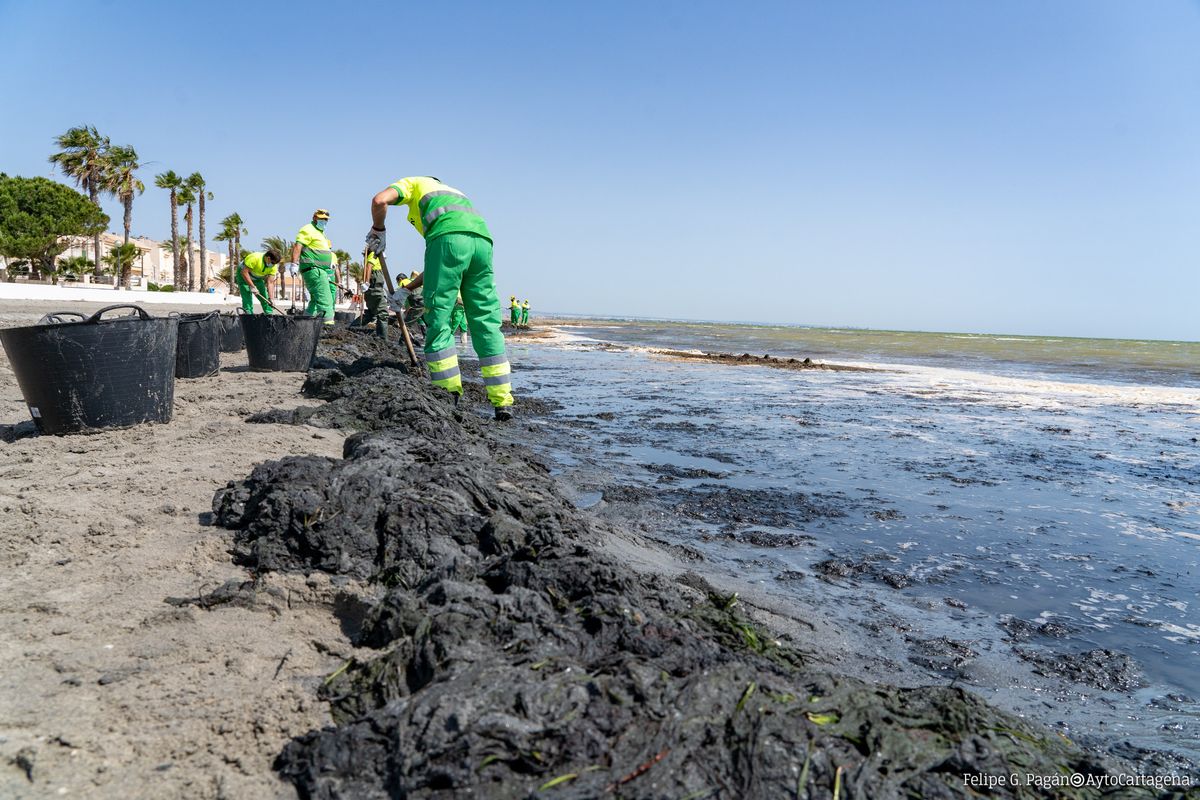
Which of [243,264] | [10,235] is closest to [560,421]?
[243,264]

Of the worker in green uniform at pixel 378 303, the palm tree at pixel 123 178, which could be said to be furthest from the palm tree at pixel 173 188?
the worker in green uniform at pixel 378 303

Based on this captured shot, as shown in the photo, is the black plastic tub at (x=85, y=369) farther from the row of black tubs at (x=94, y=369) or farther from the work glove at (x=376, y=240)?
the work glove at (x=376, y=240)

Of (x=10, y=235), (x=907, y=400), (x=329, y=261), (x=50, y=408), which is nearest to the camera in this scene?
(x=50, y=408)

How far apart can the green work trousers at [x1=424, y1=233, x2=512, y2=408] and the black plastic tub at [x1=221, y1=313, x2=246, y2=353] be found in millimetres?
4762

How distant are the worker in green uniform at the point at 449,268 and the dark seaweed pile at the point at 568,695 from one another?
3.14m

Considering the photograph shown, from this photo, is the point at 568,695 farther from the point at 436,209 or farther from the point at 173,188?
the point at 173,188

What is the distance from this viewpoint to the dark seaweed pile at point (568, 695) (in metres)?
1.45

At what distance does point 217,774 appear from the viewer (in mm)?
1557

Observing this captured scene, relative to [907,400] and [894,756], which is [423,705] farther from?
[907,400]

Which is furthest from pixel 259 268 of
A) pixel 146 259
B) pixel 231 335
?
pixel 146 259

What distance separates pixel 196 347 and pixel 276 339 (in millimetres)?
1058

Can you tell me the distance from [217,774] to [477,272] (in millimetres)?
4885

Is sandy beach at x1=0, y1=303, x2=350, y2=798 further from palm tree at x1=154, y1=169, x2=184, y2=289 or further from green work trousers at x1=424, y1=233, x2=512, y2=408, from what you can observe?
palm tree at x1=154, y1=169, x2=184, y2=289

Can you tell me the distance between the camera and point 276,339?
7980mm
